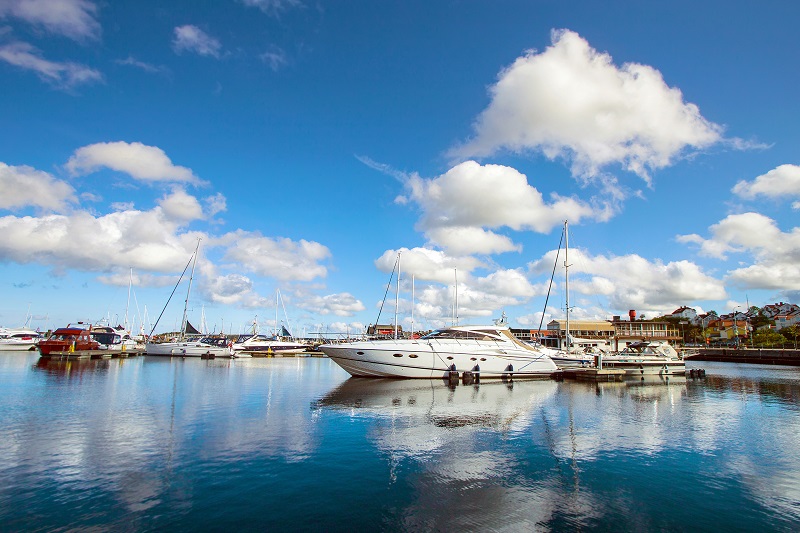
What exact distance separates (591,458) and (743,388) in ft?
117

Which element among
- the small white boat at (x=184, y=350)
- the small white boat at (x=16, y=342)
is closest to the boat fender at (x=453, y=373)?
the small white boat at (x=184, y=350)

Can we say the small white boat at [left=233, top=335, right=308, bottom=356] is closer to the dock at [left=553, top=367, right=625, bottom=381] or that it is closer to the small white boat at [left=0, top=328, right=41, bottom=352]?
the small white boat at [left=0, top=328, right=41, bottom=352]

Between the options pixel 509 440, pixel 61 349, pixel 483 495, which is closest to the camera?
pixel 483 495

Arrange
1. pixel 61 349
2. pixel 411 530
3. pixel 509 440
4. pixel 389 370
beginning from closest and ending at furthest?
pixel 411 530 → pixel 509 440 → pixel 389 370 → pixel 61 349

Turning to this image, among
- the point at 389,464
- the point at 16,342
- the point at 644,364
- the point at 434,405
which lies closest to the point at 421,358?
the point at 434,405

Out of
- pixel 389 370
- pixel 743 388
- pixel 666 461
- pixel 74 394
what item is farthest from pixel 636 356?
pixel 74 394

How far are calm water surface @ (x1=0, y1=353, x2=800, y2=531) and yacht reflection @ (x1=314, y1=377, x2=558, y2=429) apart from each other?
11.0 inches

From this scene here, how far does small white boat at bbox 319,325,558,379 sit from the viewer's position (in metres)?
41.4

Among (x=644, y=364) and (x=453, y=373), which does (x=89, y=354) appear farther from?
(x=644, y=364)

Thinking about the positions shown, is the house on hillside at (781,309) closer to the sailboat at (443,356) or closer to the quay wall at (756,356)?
the quay wall at (756,356)

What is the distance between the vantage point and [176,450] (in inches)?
658

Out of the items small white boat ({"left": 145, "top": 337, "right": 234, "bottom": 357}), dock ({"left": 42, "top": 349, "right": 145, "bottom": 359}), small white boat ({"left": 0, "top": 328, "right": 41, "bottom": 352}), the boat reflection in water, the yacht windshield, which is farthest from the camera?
small white boat ({"left": 0, "top": 328, "right": 41, "bottom": 352})

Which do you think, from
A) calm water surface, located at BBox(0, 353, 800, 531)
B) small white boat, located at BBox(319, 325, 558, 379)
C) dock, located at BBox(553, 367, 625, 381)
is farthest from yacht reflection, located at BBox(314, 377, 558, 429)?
dock, located at BBox(553, 367, 625, 381)

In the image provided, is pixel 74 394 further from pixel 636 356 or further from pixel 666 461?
pixel 636 356
